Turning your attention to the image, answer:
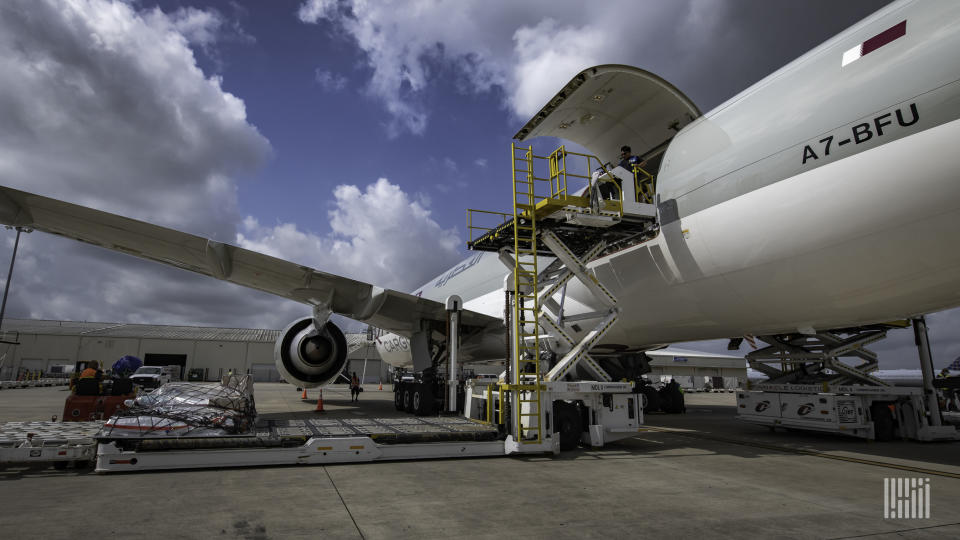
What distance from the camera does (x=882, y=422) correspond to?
10469mm

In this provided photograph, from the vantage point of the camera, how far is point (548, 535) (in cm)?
386

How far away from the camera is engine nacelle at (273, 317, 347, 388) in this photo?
12094mm

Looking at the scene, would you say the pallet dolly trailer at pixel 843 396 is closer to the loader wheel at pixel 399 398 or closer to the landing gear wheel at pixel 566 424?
the landing gear wheel at pixel 566 424

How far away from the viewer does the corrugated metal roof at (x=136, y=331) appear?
54025 millimetres

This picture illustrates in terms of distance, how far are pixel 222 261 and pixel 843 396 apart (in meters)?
12.3

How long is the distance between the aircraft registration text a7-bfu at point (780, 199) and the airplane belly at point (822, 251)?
0.02 m

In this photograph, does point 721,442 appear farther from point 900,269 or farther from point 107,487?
point 107,487

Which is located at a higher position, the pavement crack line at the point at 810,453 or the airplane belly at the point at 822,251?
the airplane belly at the point at 822,251

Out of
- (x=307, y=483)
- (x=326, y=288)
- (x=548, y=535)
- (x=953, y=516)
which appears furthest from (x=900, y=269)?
(x=326, y=288)

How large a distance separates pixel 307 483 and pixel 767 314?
6.43 m

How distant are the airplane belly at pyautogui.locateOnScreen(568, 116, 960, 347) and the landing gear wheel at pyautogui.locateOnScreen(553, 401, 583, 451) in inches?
88.6

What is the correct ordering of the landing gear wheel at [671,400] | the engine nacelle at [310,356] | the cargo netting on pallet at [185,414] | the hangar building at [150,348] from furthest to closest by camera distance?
the hangar building at [150,348] → the landing gear wheel at [671,400] → the engine nacelle at [310,356] → the cargo netting on pallet at [185,414]

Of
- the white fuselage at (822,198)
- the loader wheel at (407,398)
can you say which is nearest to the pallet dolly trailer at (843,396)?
the white fuselage at (822,198)

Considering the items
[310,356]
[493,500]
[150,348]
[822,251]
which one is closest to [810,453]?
[822,251]
